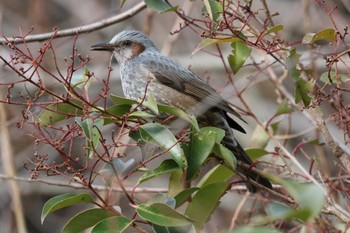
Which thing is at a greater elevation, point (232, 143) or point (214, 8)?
point (214, 8)

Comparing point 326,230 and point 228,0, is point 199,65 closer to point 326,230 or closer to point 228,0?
point 228,0

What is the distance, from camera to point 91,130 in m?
3.26

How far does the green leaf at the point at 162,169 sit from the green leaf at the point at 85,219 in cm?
23

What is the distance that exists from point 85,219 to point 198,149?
617 mm

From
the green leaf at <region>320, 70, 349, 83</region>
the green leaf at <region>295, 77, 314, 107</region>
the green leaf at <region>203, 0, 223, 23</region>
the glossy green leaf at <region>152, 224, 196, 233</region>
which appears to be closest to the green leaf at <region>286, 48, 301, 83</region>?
the green leaf at <region>295, 77, 314, 107</region>

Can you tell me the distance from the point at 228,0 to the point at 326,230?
1200 mm

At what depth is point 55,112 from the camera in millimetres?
3402

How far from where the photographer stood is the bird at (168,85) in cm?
482

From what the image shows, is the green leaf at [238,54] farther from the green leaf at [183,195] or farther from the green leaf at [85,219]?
the green leaf at [85,219]

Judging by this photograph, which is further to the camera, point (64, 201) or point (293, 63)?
point (293, 63)

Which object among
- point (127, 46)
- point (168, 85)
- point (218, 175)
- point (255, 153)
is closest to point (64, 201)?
point (218, 175)

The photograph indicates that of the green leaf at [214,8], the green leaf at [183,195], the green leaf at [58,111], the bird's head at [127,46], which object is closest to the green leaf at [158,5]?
the green leaf at [214,8]

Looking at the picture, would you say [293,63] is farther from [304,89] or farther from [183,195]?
[183,195]

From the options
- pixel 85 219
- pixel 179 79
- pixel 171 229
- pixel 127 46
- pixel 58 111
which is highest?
pixel 127 46
